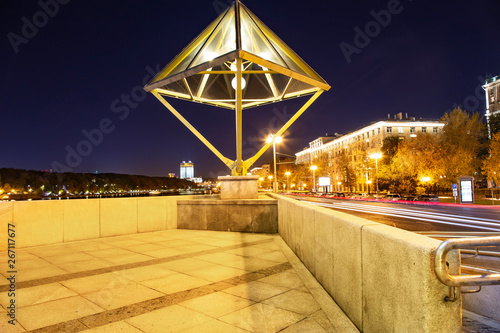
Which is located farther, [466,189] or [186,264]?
[466,189]

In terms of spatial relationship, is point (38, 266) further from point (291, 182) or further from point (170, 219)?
point (291, 182)

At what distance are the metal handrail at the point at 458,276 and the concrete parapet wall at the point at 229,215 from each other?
28.5ft

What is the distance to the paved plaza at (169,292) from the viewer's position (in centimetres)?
371

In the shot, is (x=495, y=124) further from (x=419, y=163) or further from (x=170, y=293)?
(x=170, y=293)

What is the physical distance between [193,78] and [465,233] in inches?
623

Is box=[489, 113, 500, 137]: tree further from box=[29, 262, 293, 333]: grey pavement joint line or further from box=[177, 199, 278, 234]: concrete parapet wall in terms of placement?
box=[29, 262, 293, 333]: grey pavement joint line

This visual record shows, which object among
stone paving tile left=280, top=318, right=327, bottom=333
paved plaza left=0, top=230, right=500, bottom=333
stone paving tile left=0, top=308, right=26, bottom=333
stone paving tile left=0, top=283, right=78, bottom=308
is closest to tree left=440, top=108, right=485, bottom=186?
paved plaza left=0, top=230, right=500, bottom=333

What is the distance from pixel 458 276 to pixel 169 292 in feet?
13.1

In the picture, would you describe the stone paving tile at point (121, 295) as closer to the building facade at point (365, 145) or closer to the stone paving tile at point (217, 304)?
the stone paving tile at point (217, 304)

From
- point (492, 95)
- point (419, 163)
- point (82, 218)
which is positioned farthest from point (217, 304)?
point (492, 95)

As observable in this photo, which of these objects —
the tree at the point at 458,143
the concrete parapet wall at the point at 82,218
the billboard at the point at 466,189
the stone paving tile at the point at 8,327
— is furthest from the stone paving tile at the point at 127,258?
the tree at the point at 458,143

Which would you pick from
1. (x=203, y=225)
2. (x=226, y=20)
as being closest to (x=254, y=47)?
(x=226, y=20)

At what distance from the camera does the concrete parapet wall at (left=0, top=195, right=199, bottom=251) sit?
8.62m

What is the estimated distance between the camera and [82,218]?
9.79 meters
